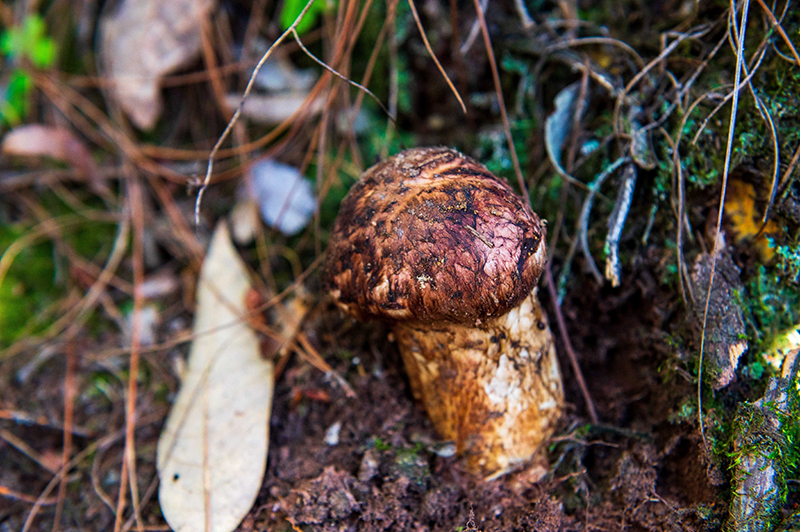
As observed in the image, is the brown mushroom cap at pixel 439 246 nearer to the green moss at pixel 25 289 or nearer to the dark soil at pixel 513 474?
the dark soil at pixel 513 474

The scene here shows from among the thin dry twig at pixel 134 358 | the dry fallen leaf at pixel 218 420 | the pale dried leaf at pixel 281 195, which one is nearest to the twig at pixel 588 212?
the pale dried leaf at pixel 281 195

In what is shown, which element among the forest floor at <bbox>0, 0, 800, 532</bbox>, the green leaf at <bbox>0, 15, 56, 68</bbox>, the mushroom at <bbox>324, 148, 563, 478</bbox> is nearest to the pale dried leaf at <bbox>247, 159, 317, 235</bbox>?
the forest floor at <bbox>0, 0, 800, 532</bbox>

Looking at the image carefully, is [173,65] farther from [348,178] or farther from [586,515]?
[586,515]

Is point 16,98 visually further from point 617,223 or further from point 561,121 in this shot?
point 617,223

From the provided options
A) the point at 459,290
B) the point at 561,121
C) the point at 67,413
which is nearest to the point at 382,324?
Result: the point at 459,290

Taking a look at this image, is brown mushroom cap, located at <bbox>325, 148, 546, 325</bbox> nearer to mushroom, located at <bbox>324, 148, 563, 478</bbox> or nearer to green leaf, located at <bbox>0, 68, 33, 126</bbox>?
mushroom, located at <bbox>324, 148, 563, 478</bbox>
